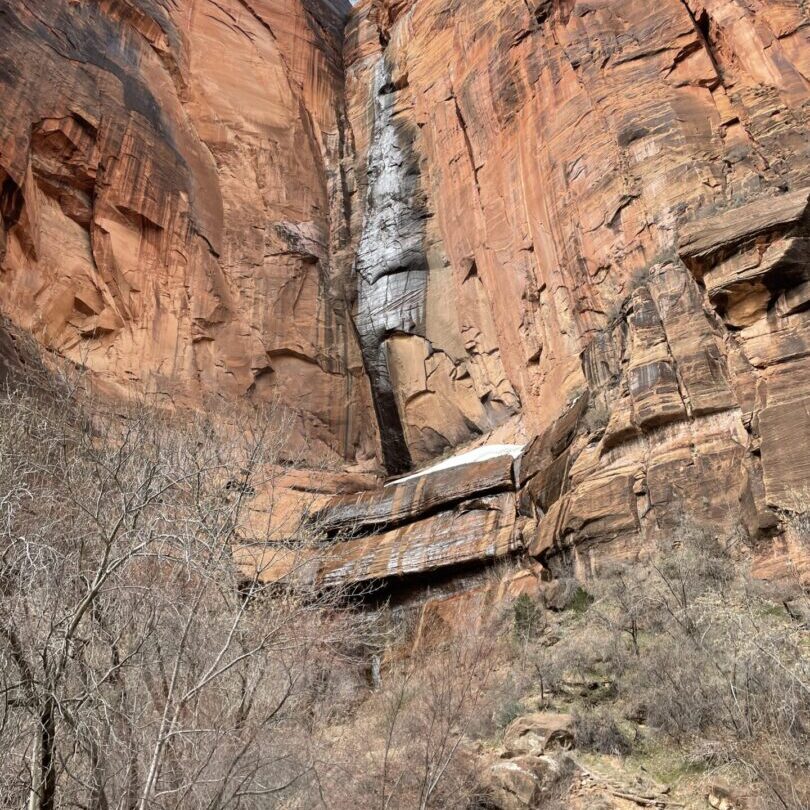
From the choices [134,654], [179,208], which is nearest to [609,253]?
[179,208]

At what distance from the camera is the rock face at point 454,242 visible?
15695mm

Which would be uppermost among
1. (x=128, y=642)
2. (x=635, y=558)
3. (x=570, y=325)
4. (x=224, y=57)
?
(x=224, y=57)

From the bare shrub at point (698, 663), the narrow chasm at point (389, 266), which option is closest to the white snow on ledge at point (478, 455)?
the narrow chasm at point (389, 266)

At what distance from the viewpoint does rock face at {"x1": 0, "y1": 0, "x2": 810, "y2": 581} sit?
51.5 ft

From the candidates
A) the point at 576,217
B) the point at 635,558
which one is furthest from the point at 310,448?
the point at 635,558

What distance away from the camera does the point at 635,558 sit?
14852 millimetres

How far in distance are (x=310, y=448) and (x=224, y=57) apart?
19.3 meters

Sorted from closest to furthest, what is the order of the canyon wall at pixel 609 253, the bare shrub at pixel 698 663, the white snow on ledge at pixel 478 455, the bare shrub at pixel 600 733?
the bare shrub at pixel 698 663
the bare shrub at pixel 600 733
the canyon wall at pixel 609 253
the white snow on ledge at pixel 478 455

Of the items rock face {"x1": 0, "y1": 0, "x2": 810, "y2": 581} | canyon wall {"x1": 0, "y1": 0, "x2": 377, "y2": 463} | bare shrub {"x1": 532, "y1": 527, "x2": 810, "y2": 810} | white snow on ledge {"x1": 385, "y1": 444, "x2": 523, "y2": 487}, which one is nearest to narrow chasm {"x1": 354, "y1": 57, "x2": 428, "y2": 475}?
rock face {"x1": 0, "y1": 0, "x2": 810, "y2": 581}

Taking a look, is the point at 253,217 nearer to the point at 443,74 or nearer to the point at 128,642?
the point at 443,74

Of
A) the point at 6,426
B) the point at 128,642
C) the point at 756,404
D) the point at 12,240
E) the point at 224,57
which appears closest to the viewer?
the point at 128,642

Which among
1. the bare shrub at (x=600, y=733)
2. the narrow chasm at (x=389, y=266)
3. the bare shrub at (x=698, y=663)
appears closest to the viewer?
the bare shrub at (x=698, y=663)

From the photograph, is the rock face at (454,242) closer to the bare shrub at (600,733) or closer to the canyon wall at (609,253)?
the canyon wall at (609,253)

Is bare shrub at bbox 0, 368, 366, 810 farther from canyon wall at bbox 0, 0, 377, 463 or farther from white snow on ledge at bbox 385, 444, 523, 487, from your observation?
canyon wall at bbox 0, 0, 377, 463
